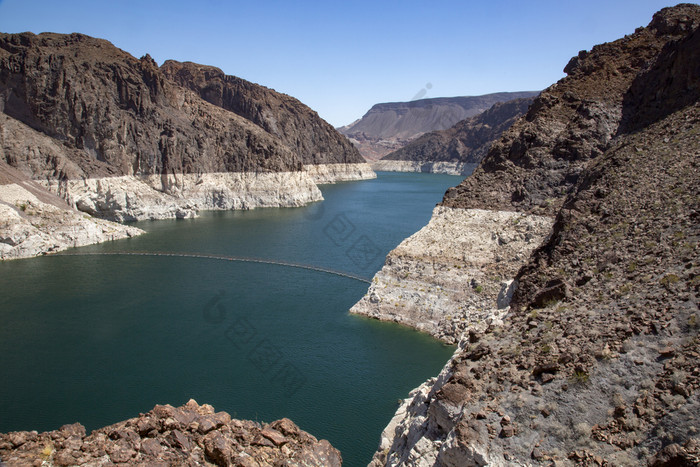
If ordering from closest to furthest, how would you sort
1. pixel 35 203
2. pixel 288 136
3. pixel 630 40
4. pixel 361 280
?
pixel 630 40
pixel 361 280
pixel 35 203
pixel 288 136

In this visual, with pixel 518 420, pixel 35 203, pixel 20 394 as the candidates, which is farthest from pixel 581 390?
pixel 35 203

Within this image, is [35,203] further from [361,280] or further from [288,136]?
[288,136]

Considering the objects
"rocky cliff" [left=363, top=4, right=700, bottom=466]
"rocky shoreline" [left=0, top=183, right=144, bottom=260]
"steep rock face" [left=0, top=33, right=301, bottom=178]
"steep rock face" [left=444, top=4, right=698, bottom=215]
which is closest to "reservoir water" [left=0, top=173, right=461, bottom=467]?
"rocky shoreline" [left=0, top=183, right=144, bottom=260]

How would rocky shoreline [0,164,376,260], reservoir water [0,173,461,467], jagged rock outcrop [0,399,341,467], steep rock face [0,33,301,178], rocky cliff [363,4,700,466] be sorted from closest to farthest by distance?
rocky cliff [363,4,700,466], jagged rock outcrop [0,399,341,467], reservoir water [0,173,461,467], rocky shoreline [0,164,376,260], steep rock face [0,33,301,178]

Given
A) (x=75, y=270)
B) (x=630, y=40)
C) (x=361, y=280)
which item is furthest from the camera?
(x=75, y=270)

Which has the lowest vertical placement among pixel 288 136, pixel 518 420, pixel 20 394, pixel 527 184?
pixel 20 394

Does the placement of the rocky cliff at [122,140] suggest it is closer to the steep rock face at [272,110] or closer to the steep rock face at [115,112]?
the steep rock face at [115,112]

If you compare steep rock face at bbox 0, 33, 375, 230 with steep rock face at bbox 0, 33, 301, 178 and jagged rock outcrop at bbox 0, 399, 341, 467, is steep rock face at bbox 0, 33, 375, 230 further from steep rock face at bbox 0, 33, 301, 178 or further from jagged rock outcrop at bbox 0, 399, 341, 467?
jagged rock outcrop at bbox 0, 399, 341, 467
